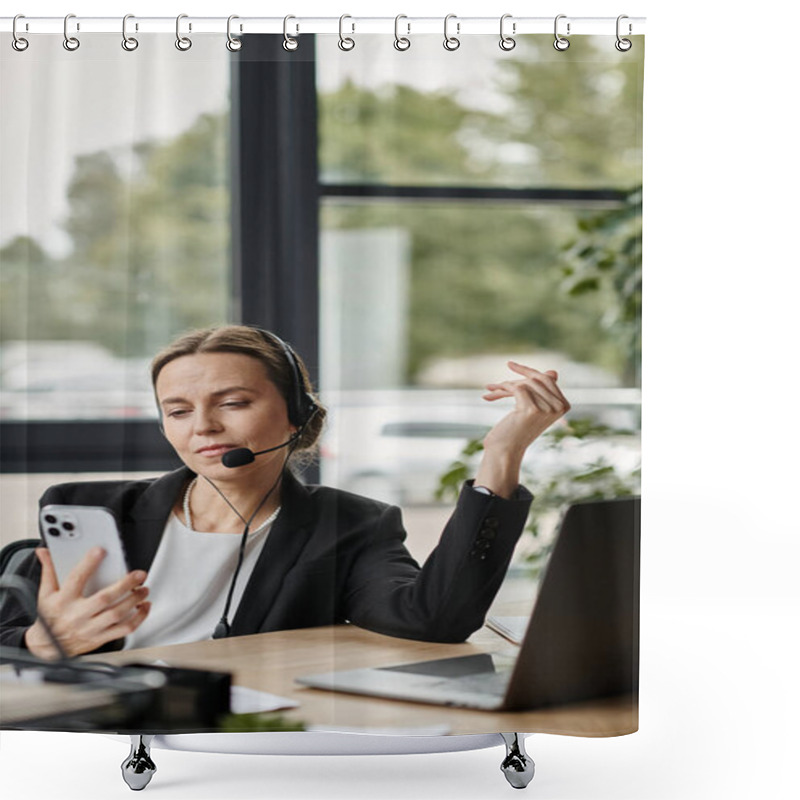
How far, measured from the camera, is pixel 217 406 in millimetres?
2090

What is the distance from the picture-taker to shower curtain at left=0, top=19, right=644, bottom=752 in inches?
82.0

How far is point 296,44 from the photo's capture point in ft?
6.79

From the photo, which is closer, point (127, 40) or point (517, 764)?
point (127, 40)

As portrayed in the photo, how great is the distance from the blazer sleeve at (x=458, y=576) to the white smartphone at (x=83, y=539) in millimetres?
495

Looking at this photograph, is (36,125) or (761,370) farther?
(761,370)

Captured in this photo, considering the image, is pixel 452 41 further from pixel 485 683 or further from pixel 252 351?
pixel 485 683

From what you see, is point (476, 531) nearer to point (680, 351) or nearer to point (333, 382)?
point (333, 382)

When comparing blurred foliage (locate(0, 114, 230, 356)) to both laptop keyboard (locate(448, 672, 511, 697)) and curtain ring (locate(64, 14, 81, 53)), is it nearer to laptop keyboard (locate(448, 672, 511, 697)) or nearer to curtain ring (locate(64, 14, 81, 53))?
curtain ring (locate(64, 14, 81, 53))

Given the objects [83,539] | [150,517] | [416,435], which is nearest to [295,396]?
[416,435]

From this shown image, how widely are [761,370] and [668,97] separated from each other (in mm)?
874

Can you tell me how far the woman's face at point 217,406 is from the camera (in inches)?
82.2

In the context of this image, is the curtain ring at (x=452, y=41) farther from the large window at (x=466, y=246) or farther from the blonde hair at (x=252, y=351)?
the blonde hair at (x=252, y=351)

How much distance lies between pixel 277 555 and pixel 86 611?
37cm

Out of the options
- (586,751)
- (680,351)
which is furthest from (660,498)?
(586,751)
